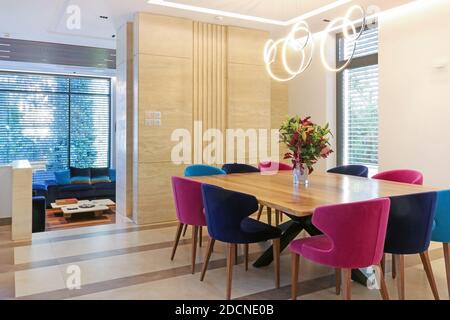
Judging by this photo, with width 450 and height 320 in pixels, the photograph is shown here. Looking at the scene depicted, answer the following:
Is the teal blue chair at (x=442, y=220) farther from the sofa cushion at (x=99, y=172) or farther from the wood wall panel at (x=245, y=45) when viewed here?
the sofa cushion at (x=99, y=172)

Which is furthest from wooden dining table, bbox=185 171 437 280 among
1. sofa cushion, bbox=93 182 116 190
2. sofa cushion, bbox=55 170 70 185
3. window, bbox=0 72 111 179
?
window, bbox=0 72 111 179

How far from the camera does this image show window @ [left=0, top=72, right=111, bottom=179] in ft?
32.9

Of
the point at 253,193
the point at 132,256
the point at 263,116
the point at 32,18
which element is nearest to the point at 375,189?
the point at 253,193

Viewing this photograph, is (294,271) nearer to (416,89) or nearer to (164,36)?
(416,89)

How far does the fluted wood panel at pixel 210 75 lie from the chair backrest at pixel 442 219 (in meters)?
3.63

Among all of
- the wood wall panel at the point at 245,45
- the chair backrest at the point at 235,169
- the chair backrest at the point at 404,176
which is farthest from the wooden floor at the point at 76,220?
the chair backrest at the point at 404,176

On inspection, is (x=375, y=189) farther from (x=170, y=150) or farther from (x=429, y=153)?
(x=170, y=150)

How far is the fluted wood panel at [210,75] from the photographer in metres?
5.87

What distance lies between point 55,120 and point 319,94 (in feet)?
23.9

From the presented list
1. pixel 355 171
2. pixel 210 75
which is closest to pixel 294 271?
pixel 355 171

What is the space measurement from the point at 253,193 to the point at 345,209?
937 mm

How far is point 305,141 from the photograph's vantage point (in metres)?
3.52

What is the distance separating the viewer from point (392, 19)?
5375 millimetres

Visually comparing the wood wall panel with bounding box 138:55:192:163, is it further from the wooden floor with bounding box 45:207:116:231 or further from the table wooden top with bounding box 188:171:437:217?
the wooden floor with bounding box 45:207:116:231
